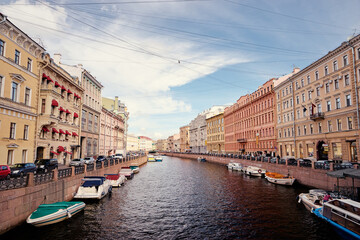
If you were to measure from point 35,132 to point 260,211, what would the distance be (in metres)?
28.0

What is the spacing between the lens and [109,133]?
217ft

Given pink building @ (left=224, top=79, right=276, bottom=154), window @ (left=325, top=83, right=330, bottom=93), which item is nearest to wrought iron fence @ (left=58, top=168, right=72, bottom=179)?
window @ (left=325, top=83, right=330, bottom=93)

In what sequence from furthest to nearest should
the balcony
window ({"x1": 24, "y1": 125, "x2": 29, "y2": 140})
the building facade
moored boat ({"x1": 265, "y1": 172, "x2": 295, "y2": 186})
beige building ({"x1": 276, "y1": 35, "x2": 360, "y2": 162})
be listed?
the building facade < the balcony < beige building ({"x1": 276, "y1": 35, "x2": 360, "y2": 162}) < moored boat ({"x1": 265, "y1": 172, "x2": 295, "y2": 186}) < window ({"x1": 24, "y1": 125, "x2": 29, "y2": 140})

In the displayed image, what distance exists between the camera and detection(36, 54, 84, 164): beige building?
30891 millimetres

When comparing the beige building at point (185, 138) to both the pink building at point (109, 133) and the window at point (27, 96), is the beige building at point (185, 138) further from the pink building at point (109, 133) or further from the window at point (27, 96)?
the window at point (27, 96)

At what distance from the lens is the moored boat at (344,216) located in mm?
Answer: 12516

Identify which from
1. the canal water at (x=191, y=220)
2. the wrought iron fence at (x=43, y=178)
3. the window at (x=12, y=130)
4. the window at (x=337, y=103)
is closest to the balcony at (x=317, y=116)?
the window at (x=337, y=103)

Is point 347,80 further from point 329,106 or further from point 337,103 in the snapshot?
point 329,106

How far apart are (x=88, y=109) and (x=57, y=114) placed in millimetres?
14741

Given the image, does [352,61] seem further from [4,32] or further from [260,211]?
[4,32]

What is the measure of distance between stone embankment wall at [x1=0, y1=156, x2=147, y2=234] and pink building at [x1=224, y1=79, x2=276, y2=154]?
4784cm

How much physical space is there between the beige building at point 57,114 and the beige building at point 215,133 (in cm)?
6321

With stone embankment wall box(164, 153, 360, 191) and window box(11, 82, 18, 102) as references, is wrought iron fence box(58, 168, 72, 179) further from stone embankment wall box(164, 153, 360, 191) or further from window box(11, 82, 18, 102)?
stone embankment wall box(164, 153, 360, 191)

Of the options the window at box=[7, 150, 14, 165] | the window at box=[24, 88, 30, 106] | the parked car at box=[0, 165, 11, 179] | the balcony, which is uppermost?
the window at box=[24, 88, 30, 106]
